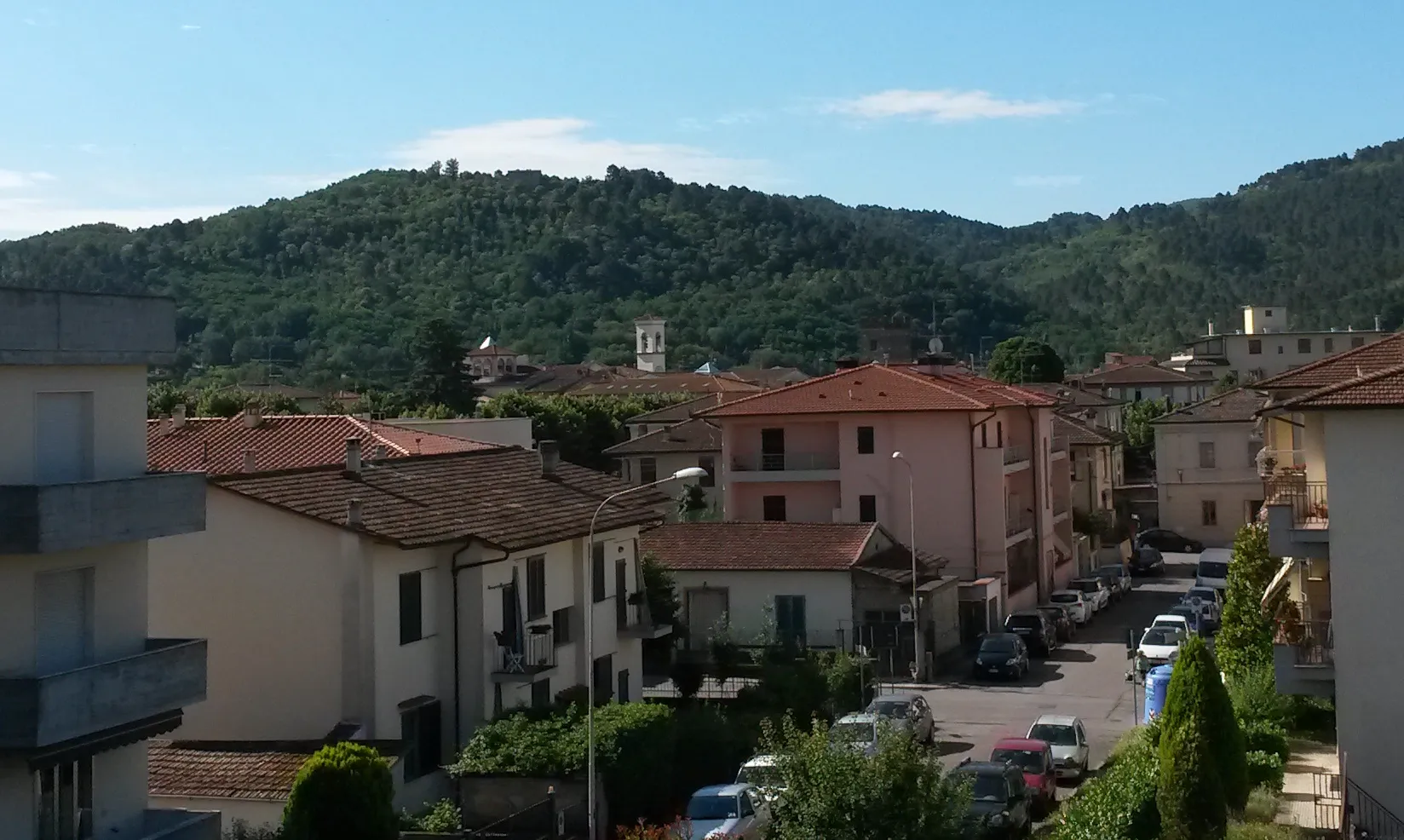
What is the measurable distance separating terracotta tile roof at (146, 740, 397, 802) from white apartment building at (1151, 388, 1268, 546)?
2278 inches

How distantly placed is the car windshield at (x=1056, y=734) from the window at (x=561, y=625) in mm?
9735

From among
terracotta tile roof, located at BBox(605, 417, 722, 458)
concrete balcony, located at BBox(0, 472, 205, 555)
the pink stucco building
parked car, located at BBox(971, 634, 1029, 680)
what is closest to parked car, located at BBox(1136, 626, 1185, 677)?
parked car, located at BBox(971, 634, 1029, 680)

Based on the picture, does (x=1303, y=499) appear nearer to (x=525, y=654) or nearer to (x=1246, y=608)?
(x=1246, y=608)

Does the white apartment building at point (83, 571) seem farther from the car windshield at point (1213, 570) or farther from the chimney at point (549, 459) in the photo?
the car windshield at point (1213, 570)

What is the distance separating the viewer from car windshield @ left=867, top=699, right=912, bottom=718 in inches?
1270

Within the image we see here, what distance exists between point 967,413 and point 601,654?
22.0 m

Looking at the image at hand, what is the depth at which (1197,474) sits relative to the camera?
77.1m

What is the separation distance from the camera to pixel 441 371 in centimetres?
9750

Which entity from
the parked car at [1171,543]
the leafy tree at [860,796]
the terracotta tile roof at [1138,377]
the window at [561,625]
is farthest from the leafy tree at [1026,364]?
the leafy tree at [860,796]

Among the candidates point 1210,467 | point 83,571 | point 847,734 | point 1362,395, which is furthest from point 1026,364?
point 83,571

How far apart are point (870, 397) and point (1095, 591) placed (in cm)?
1176

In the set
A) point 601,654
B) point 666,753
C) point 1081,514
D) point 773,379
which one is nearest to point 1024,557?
point 1081,514

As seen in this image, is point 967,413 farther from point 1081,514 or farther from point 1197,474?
point 1197,474

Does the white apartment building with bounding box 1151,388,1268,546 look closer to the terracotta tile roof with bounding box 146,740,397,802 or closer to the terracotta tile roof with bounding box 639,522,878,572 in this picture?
the terracotta tile roof with bounding box 639,522,878,572
